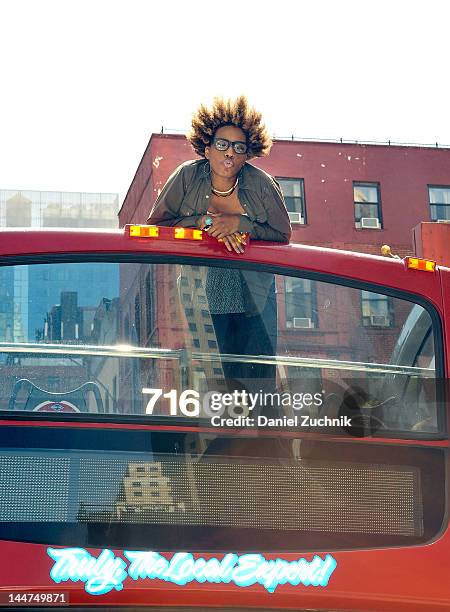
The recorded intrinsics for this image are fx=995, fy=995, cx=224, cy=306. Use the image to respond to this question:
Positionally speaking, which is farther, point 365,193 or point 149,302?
point 365,193

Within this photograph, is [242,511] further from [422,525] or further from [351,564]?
[422,525]

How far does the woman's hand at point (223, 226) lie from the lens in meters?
5.36

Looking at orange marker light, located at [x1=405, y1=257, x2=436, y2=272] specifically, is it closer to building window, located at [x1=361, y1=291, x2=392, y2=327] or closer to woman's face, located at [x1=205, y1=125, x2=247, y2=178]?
building window, located at [x1=361, y1=291, x2=392, y2=327]

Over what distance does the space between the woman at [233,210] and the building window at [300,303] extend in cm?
9

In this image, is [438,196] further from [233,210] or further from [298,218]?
[233,210]

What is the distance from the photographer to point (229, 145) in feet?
19.0

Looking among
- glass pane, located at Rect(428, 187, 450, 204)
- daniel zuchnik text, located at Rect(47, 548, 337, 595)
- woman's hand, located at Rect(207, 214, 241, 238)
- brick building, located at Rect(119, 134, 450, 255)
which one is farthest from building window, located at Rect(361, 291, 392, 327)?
glass pane, located at Rect(428, 187, 450, 204)

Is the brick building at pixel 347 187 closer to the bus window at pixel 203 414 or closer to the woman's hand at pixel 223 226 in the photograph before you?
the woman's hand at pixel 223 226

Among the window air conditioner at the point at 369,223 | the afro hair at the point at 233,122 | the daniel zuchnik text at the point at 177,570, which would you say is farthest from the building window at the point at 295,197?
the daniel zuchnik text at the point at 177,570

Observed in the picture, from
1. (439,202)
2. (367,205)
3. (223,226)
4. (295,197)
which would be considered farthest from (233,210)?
(439,202)

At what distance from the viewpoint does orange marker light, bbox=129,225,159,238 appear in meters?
5.26

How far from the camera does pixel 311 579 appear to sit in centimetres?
486

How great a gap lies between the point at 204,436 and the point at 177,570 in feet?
2.18

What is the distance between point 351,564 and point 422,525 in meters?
0.46
